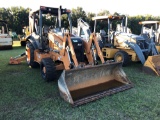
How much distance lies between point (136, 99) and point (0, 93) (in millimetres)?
3405

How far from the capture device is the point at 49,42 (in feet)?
20.0

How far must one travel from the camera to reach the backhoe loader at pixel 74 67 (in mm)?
4159

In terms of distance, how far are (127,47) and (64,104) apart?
486cm

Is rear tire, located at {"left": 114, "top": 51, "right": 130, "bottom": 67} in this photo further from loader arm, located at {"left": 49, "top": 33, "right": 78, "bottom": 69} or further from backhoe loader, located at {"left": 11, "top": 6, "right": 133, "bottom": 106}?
loader arm, located at {"left": 49, "top": 33, "right": 78, "bottom": 69}

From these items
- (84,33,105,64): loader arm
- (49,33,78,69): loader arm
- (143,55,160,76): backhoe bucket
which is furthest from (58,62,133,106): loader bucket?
(143,55,160,76): backhoe bucket

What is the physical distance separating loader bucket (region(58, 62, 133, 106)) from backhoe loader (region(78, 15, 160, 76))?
1.96m

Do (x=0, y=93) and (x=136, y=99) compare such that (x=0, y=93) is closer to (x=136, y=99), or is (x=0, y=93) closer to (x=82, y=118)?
(x=82, y=118)

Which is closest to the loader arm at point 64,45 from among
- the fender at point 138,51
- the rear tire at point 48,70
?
the rear tire at point 48,70

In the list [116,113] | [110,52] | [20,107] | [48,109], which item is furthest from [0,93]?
[110,52]

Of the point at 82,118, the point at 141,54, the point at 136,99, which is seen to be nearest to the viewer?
the point at 82,118

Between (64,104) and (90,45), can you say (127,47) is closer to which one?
(90,45)

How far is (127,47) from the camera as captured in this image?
7.75 metres

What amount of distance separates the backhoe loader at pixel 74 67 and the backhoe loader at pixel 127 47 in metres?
1.18

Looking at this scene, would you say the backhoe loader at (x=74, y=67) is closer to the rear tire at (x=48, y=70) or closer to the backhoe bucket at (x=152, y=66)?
the rear tire at (x=48, y=70)
